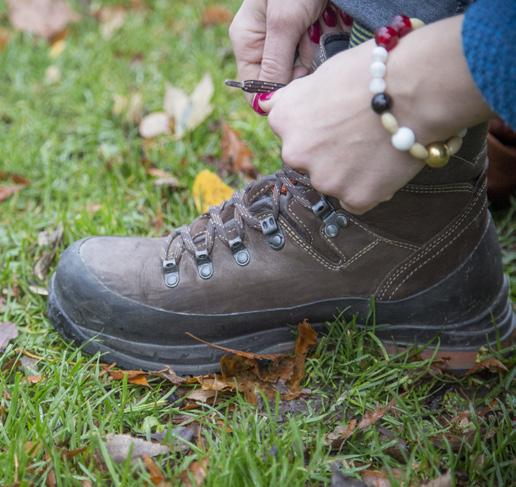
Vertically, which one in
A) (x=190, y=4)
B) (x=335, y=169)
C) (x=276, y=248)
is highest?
(x=335, y=169)

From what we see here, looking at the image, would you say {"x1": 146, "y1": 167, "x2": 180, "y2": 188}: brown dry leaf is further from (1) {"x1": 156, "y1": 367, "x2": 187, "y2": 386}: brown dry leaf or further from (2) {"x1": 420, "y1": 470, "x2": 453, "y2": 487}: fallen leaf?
(2) {"x1": 420, "y1": 470, "x2": 453, "y2": 487}: fallen leaf

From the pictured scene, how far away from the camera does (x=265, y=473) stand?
1055mm

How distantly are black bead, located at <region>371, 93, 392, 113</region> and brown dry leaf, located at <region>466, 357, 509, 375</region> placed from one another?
0.64 metres

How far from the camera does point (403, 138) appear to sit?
2.96 feet

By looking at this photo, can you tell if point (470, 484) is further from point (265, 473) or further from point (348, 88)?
point (348, 88)

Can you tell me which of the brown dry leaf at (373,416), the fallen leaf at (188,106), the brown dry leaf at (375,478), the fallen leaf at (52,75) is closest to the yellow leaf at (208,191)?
the fallen leaf at (188,106)

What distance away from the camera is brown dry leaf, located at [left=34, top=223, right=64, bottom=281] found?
5.34ft

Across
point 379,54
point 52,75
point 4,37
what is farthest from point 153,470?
point 4,37

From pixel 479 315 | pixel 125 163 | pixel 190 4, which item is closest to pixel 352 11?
pixel 479 315

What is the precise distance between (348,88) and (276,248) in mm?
422

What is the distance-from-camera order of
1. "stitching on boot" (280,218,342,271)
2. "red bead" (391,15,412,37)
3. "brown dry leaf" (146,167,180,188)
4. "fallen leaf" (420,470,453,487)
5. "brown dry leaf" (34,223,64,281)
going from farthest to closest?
"brown dry leaf" (146,167,180,188) < "brown dry leaf" (34,223,64,281) < "stitching on boot" (280,218,342,271) < "fallen leaf" (420,470,453,487) < "red bead" (391,15,412,37)

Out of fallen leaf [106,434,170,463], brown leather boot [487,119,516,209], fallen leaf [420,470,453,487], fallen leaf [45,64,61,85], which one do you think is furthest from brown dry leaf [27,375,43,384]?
fallen leaf [45,64,61,85]

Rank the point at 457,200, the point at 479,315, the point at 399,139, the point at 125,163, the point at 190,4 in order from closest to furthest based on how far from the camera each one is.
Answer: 1. the point at 399,139
2. the point at 457,200
3. the point at 479,315
4. the point at 125,163
5. the point at 190,4

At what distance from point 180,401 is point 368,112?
0.65 m
